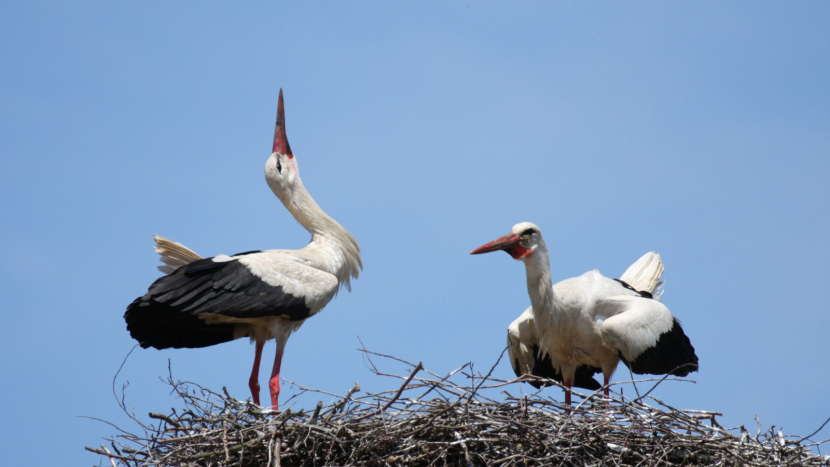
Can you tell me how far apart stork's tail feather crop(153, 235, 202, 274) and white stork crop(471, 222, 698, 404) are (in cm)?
192

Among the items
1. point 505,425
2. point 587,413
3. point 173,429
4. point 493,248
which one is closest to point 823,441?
point 587,413

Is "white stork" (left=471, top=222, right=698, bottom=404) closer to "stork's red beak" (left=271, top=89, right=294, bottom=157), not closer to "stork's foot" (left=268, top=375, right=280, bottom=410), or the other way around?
"stork's foot" (left=268, top=375, right=280, bottom=410)

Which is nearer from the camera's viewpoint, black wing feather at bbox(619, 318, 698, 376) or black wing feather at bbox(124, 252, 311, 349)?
black wing feather at bbox(124, 252, 311, 349)

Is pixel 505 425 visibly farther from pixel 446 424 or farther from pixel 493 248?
pixel 493 248

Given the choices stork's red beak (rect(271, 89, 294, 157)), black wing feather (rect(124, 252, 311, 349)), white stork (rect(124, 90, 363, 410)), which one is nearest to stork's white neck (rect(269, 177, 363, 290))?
white stork (rect(124, 90, 363, 410))

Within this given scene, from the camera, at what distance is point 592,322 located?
6.61 metres

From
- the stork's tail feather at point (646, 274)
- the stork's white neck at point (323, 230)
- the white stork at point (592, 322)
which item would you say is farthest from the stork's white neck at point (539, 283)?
the stork's white neck at point (323, 230)

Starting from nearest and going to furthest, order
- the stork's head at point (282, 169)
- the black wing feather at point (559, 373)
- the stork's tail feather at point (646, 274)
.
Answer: the black wing feather at point (559, 373)
the stork's head at point (282, 169)
the stork's tail feather at point (646, 274)

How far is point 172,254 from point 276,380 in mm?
1103

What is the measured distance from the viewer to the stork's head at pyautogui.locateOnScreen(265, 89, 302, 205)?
7461 mm

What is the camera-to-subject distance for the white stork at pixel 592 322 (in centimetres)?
646

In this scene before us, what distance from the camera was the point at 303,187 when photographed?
24.8 ft

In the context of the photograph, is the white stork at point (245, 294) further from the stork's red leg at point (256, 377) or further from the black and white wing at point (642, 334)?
the black and white wing at point (642, 334)

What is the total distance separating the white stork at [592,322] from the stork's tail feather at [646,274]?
65 centimetres
